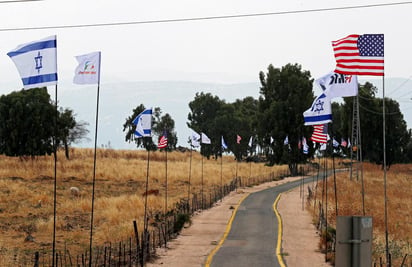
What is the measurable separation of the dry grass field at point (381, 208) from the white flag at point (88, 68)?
11238 millimetres

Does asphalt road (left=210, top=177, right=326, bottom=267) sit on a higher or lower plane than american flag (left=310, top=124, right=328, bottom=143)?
lower

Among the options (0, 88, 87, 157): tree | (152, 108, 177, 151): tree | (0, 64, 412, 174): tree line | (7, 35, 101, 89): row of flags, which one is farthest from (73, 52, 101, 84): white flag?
(152, 108, 177, 151): tree

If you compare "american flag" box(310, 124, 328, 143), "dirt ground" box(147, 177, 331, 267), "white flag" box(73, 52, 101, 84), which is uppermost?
"white flag" box(73, 52, 101, 84)

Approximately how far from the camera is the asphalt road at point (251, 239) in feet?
83.5

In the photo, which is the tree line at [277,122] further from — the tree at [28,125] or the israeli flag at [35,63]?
the israeli flag at [35,63]

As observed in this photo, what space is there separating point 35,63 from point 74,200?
3083 centimetres

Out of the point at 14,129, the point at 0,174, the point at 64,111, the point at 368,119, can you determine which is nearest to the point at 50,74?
the point at 0,174

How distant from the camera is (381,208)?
159ft

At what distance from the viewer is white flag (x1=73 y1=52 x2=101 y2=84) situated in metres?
21.3

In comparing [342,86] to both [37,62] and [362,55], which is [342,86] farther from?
[37,62]

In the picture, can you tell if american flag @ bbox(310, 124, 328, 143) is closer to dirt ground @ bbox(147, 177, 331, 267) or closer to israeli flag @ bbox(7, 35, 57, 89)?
dirt ground @ bbox(147, 177, 331, 267)

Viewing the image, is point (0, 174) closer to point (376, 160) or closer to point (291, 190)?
point (291, 190)

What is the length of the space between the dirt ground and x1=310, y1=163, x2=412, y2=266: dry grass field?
6.41ft

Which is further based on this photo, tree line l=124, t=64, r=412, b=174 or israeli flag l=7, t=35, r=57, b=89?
tree line l=124, t=64, r=412, b=174
